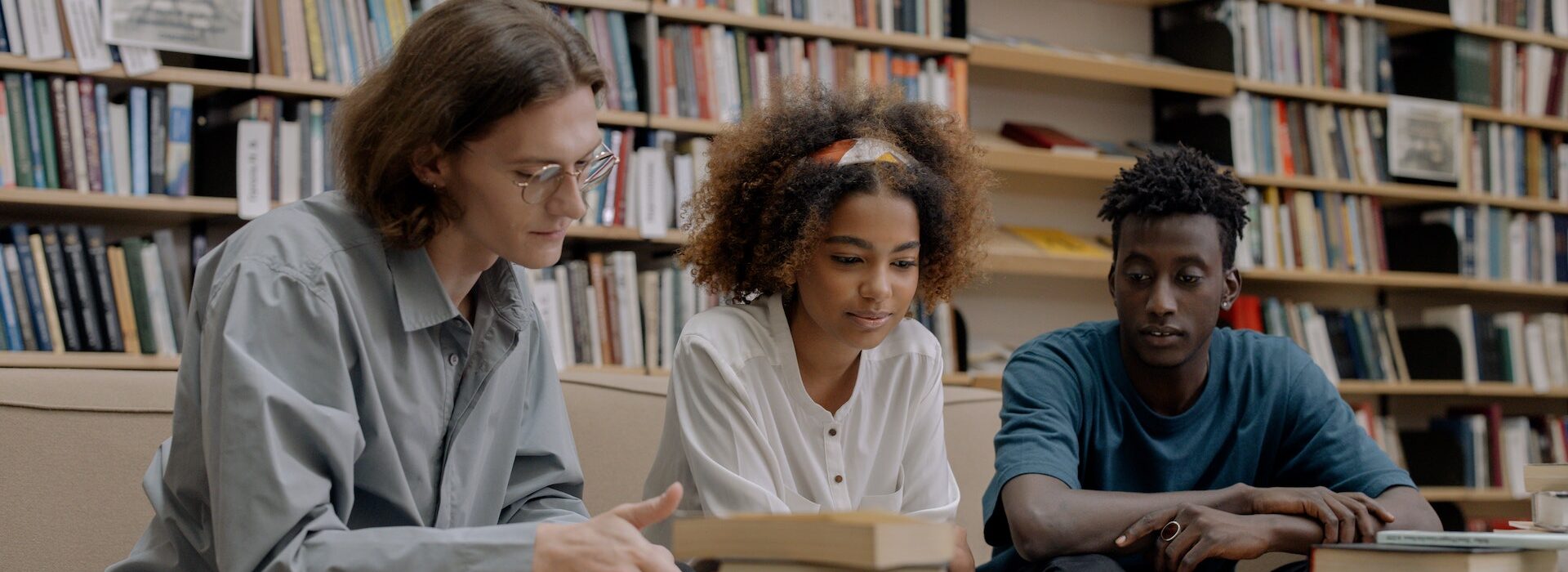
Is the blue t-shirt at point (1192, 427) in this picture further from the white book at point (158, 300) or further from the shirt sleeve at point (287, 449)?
the white book at point (158, 300)

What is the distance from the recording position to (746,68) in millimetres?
3285

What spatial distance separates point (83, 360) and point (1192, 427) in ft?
6.49

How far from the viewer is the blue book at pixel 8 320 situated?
250 cm

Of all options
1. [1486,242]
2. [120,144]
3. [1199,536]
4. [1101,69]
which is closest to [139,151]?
[120,144]

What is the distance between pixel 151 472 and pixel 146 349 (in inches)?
57.6

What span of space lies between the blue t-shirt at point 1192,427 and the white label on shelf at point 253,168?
5.35ft

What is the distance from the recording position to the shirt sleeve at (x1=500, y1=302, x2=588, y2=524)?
4.89ft

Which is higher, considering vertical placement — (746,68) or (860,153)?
(746,68)

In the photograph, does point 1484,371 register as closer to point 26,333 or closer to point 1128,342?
point 1128,342

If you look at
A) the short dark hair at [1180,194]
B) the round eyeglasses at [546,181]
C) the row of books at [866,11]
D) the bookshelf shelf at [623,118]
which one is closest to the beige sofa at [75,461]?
the round eyeglasses at [546,181]

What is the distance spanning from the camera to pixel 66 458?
5.48ft

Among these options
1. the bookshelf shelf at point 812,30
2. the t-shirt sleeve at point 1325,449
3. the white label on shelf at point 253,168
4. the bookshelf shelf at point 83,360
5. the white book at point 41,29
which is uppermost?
the bookshelf shelf at point 812,30

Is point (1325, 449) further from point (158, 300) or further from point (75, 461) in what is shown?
point (158, 300)

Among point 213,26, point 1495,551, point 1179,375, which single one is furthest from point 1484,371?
point 213,26
